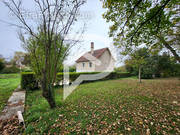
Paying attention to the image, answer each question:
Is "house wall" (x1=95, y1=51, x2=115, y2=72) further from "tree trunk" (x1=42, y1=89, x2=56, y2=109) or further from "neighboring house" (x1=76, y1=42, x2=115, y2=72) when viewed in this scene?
"tree trunk" (x1=42, y1=89, x2=56, y2=109)

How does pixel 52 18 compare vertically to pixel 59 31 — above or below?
above

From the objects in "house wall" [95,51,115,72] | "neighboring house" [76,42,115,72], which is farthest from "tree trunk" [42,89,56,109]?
"house wall" [95,51,115,72]

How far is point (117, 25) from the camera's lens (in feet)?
12.2

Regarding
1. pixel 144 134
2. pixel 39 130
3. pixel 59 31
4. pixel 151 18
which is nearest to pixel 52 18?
pixel 59 31

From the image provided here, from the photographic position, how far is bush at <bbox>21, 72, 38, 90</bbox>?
18.2ft

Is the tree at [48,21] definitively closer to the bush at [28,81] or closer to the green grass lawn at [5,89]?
the green grass lawn at [5,89]

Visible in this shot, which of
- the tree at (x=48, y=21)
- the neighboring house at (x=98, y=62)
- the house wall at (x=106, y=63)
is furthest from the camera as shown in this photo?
the house wall at (x=106, y=63)

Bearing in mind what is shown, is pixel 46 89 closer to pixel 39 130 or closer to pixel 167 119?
pixel 39 130

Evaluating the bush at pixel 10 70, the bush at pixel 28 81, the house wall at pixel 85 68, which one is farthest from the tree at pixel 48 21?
the bush at pixel 10 70

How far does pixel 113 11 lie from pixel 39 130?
17.4 ft

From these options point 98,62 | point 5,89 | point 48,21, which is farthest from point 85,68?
point 48,21

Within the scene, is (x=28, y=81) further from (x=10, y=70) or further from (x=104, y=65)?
(x=10, y=70)

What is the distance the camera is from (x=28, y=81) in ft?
18.6

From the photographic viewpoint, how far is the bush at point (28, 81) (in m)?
5.54
